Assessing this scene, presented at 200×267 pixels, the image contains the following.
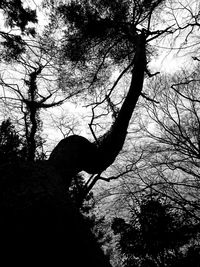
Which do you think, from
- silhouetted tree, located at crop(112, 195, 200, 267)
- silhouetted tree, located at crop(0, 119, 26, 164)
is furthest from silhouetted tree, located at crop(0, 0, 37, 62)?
silhouetted tree, located at crop(112, 195, 200, 267)

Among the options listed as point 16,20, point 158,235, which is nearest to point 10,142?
point 16,20

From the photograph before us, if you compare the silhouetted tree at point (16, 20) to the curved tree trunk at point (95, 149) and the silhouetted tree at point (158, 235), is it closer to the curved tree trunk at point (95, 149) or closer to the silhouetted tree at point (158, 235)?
the curved tree trunk at point (95, 149)

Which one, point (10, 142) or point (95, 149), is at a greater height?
point (10, 142)

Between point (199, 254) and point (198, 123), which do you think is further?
point (198, 123)

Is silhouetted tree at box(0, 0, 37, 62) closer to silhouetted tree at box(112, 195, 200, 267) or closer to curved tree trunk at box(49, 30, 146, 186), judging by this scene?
curved tree trunk at box(49, 30, 146, 186)

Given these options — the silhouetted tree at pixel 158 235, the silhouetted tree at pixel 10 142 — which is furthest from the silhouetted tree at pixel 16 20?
the silhouetted tree at pixel 158 235

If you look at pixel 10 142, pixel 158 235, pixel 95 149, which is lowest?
pixel 158 235

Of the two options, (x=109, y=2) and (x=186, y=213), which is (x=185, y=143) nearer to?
(x=186, y=213)

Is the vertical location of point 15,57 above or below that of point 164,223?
above

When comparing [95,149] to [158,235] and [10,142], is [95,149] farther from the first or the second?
[158,235]

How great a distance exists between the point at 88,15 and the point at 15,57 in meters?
2.43

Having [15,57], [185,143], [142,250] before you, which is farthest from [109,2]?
[142,250]

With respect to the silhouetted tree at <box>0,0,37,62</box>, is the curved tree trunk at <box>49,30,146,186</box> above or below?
below

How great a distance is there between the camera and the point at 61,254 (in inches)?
30.8
